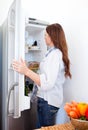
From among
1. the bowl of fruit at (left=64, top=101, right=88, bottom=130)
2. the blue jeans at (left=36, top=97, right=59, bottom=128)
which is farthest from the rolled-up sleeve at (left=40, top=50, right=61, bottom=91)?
the bowl of fruit at (left=64, top=101, right=88, bottom=130)

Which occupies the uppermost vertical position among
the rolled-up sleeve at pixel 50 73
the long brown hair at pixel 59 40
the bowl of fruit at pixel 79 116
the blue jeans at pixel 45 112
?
the long brown hair at pixel 59 40

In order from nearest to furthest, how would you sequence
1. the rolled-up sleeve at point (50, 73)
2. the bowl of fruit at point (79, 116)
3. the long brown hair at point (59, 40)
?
→ the bowl of fruit at point (79, 116)
the rolled-up sleeve at point (50, 73)
the long brown hair at point (59, 40)

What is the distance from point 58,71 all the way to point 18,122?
551 mm

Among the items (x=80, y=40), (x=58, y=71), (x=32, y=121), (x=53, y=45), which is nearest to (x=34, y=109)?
(x=32, y=121)

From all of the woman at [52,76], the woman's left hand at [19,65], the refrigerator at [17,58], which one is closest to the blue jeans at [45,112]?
the woman at [52,76]

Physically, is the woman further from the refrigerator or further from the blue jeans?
the refrigerator

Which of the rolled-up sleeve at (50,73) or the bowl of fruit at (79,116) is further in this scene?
the rolled-up sleeve at (50,73)

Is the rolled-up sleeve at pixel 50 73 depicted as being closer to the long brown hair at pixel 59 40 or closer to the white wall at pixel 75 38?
the long brown hair at pixel 59 40

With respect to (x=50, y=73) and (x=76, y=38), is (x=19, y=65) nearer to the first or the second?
(x=50, y=73)

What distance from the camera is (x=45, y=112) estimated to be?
160 cm

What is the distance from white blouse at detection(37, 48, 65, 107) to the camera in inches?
58.1

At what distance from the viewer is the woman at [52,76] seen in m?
1.48

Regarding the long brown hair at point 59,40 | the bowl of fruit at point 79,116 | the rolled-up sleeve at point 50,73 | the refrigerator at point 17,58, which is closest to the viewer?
the bowl of fruit at point 79,116

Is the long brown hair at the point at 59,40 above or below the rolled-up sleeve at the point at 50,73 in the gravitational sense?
above
